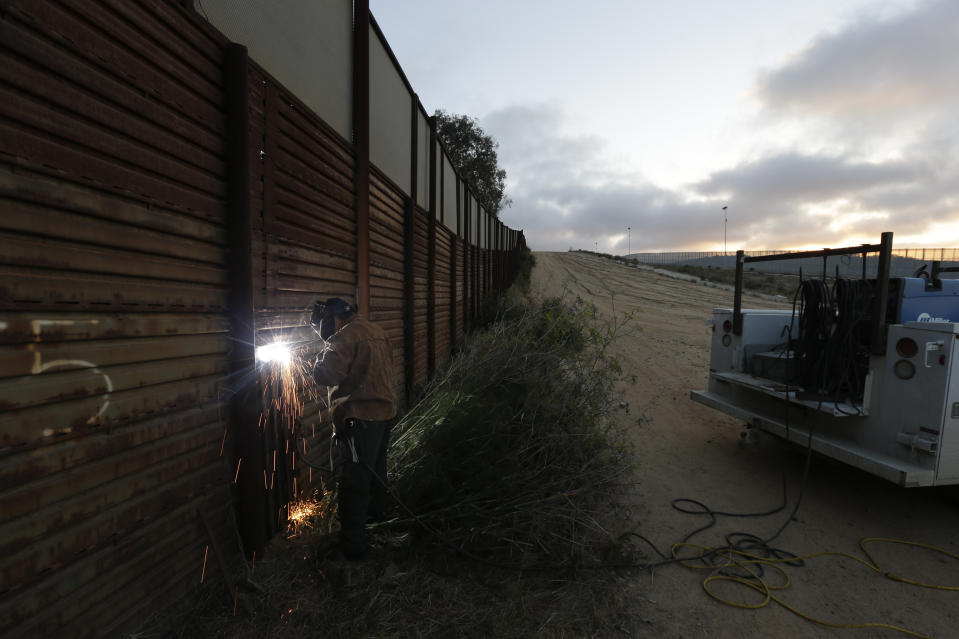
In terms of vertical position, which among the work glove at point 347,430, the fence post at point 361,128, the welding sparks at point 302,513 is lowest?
the welding sparks at point 302,513

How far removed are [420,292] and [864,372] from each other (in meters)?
5.37

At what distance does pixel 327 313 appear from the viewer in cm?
318

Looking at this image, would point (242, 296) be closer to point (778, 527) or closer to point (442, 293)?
point (778, 527)

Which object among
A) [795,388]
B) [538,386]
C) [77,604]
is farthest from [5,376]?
[795,388]

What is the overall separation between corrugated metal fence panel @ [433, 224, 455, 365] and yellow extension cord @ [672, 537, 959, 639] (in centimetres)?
528

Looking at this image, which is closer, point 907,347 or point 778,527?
point 907,347

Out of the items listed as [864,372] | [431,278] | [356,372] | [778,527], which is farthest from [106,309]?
[431,278]

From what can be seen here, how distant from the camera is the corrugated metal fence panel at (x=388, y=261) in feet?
16.9

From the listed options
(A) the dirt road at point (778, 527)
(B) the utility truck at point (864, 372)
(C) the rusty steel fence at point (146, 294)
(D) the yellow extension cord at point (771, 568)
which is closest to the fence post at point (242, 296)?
(C) the rusty steel fence at point (146, 294)

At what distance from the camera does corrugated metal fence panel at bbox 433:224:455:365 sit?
8656 mm

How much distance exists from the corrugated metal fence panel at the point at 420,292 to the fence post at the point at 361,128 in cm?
212

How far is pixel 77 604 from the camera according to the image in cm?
191

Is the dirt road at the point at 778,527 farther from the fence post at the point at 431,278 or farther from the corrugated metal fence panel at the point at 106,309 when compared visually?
Result: the fence post at the point at 431,278

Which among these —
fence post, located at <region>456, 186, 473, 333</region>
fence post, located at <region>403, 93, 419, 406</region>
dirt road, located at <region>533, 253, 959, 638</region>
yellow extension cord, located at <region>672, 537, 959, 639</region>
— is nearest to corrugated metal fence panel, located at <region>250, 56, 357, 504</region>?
fence post, located at <region>403, 93, 419, 406</region>
